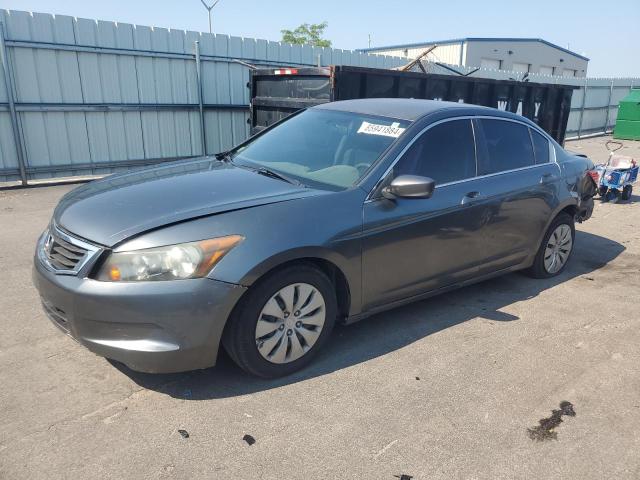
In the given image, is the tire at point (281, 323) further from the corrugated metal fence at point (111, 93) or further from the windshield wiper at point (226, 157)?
the corrugated metal fence at point (111, 93)

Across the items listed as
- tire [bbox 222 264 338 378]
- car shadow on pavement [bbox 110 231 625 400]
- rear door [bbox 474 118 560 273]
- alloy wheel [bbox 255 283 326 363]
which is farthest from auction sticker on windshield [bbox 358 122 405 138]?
car shadow on pavement [bbox 110 231 625 400]

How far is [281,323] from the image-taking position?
315 centimetres

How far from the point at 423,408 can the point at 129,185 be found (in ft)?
7.75

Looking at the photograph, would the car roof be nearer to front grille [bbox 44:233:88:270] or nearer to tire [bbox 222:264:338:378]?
tire [bbox 222:264:338:378]

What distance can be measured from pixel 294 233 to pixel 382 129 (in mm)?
1285

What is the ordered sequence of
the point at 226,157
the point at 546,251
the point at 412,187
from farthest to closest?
the point at 546,251, the point at 226,157, the point at 412,187

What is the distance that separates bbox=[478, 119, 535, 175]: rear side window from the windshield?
3.00ft

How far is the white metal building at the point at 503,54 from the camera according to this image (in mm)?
36719

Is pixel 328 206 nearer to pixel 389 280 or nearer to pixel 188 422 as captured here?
pixel 389 280

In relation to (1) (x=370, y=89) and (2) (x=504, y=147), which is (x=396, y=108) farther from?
(1) (x=370, y=89)

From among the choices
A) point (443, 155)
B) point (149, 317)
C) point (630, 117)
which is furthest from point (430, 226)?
point (630, 117)

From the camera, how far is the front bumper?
2.71m

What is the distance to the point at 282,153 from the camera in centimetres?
409

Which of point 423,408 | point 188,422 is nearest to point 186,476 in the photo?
point 188,422
